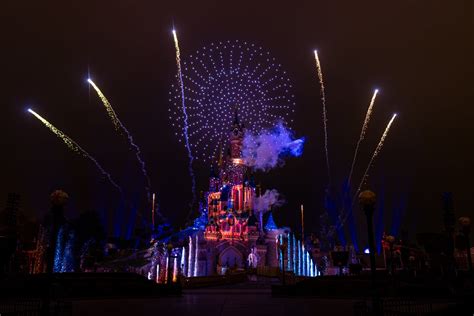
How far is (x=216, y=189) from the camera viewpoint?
9125cm

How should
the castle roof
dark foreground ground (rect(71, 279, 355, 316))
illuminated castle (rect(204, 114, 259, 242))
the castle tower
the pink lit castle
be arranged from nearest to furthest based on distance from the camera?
dark foreground ground (rect(71, 279, 355, 316)) < the pink lit castle < illuminated castle (rect(204, 114, 259, 242)) < the castle roof < the castle tower

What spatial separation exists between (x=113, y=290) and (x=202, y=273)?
4886cm

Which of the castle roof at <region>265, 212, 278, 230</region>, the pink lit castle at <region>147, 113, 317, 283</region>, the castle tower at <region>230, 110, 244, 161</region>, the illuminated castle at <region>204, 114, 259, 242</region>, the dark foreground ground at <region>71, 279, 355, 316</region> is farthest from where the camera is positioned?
the castle tower at <region>230, 110, 244, 161</region>

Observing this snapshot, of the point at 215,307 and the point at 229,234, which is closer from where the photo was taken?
the point at 215,307

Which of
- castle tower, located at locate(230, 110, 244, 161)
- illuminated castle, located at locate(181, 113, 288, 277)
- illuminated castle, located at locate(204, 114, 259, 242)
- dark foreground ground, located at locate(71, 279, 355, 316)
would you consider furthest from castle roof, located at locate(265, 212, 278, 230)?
dark foreground ground, located at locate(71, 279, 355, 316)

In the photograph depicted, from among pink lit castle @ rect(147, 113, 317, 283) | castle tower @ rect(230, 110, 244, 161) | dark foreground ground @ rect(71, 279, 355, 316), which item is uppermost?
castle tower @ rect(230, 110, 244, 161)

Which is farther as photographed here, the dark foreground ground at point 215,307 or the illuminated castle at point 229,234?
the illuminated castle at point 229,234

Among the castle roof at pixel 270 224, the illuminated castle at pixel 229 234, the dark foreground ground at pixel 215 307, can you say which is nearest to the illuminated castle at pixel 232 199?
the illuminated castle at pixel 229 234

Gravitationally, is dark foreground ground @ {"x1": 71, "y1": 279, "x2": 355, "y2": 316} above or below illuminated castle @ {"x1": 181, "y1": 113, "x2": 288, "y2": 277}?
below

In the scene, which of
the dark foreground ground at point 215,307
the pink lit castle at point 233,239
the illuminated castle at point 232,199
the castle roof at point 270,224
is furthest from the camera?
the castle roof at point 270,224

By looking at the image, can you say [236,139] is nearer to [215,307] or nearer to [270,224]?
[270,224]

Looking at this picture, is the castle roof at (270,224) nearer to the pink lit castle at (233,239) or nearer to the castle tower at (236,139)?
the pink lit castle at (233,239)

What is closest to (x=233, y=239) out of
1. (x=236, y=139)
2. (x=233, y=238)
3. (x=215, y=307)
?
(x=233, y=238)

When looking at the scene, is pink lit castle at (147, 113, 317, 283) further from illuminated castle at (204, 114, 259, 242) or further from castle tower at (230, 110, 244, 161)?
castle tower at (230, 110, 244, 161)
